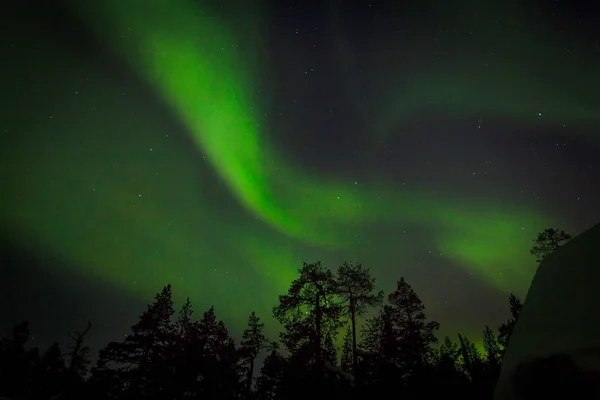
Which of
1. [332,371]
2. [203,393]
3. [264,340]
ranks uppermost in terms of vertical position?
[264,340]

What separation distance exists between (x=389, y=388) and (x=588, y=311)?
6.43 metres

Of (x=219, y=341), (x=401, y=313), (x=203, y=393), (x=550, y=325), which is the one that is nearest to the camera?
(x=550, y=325)

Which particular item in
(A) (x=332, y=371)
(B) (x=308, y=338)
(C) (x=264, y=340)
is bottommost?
(A) (x=332, y=371)

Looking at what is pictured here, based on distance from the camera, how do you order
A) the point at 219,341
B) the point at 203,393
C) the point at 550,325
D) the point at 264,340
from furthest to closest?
the point at 264,340, the point at 219,341, the point at 203,393, the point at 550,325

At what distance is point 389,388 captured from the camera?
10602mm

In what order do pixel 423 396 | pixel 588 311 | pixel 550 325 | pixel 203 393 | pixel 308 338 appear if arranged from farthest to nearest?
pixel 308 338, pixel 203 393, pixel 423 396, pixel 550 325, pixel 588 311

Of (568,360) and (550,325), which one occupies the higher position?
(550,325)

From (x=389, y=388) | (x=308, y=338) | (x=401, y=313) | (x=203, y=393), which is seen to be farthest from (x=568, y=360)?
(x=401, y=313)

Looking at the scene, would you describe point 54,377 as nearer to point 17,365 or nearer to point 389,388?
point 17,365

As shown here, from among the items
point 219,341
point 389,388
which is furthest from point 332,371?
point 219,341

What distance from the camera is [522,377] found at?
297 inches

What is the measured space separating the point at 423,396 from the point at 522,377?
3674mm

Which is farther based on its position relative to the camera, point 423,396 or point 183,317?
point 183,317

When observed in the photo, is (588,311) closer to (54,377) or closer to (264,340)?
(54,377)
